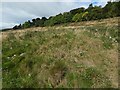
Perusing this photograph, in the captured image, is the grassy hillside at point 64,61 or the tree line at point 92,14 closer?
the grassy hillside at point 64,61

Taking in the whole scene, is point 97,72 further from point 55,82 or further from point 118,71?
point 55,82

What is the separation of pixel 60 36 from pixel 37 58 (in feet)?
10.7

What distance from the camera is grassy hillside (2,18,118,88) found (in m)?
11.7

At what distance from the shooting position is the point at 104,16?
109 ft

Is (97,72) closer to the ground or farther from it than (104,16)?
closer to the ground

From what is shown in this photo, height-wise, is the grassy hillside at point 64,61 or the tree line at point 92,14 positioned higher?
the tree line at point 92,14

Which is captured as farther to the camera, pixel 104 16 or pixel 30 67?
pixel 104 16

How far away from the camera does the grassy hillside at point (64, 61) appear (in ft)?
38.5

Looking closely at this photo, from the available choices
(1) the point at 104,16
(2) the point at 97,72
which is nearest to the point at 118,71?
(2) the point at 97,72

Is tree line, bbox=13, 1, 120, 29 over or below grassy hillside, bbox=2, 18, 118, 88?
over

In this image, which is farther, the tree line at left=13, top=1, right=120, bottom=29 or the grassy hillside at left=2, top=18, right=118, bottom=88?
the tree line at left=13, top=1, right=120, bottom=29

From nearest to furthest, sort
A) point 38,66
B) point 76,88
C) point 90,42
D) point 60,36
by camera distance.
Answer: point 76,88, point 38,66, point 90,42, point 60,36

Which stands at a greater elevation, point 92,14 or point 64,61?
point 92,14

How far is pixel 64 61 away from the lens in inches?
516
